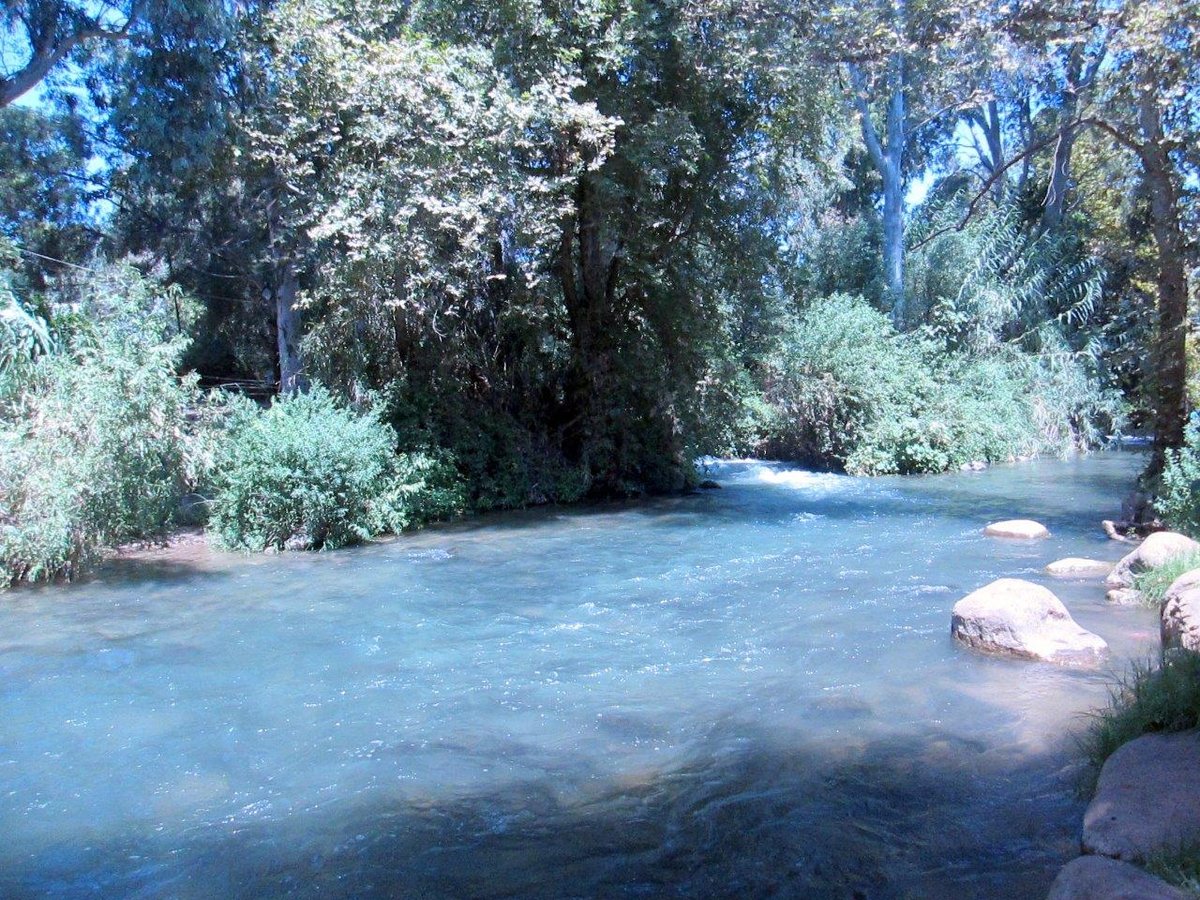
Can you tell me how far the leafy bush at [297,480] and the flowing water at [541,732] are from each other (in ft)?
5.01

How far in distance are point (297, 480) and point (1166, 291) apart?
1159cm

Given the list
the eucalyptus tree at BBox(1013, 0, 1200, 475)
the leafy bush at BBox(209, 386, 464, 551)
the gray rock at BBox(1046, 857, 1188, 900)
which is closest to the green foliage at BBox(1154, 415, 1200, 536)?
the eucalyptus tree at BBox(1013, 0, 1200, 475)

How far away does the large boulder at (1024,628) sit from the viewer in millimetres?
7219

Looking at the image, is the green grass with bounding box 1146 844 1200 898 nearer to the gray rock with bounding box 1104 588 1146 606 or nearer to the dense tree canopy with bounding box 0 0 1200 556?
the gray rock with bounding box 1104 588 1146 606

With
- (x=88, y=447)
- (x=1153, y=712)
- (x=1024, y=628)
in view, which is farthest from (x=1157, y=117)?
(x=88, y=447)

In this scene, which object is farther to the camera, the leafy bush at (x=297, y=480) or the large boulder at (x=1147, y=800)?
the leafy bush at (x=297, y=480)

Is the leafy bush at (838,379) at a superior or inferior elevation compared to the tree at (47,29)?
inferior

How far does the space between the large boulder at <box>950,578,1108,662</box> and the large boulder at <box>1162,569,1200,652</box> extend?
2.19 ft

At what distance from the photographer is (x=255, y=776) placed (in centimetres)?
560

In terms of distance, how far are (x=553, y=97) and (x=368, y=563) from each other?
272 inches

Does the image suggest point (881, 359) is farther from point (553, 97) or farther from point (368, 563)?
point (368, 563)

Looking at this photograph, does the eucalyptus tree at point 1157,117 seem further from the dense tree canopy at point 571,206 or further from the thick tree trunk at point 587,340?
the thick tree trunk at point 587,340

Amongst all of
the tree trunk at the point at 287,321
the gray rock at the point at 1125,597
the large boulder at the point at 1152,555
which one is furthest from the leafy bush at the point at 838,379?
the gray rock at the point at 1125,597

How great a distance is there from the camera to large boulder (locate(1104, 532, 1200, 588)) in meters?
8.62
